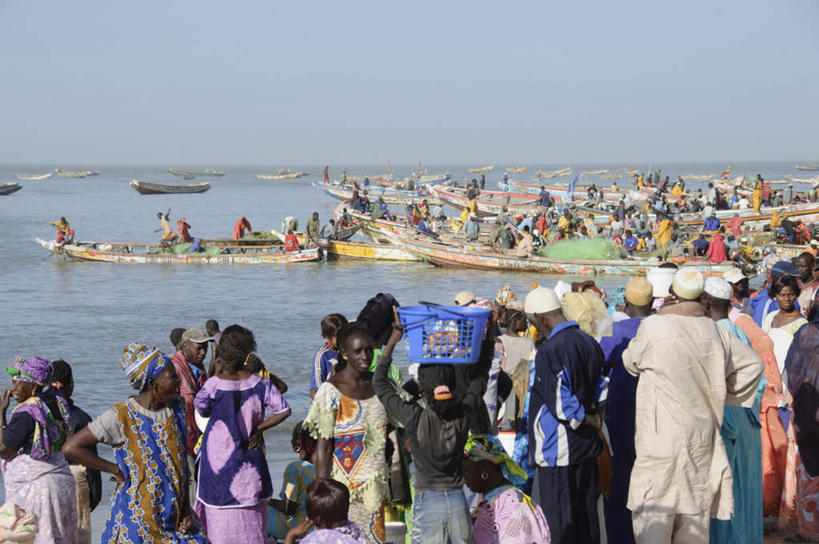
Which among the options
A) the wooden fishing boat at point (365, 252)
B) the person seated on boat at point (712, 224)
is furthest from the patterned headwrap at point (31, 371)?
the person seated on boat at point (712, 224)

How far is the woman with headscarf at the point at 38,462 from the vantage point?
4570 mm

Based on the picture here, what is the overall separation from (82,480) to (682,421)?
10.8ft

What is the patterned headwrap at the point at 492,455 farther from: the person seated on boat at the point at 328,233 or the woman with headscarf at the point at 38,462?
the person seated on boat at the point at 328,233

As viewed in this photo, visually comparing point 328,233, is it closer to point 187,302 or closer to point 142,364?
point 187,302

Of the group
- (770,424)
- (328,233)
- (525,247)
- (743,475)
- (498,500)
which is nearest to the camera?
(498,500)

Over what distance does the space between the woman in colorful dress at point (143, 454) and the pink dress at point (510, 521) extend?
1.37 metres

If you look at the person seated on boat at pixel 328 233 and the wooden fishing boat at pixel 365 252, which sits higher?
the person seated on boat at pixel 328 233

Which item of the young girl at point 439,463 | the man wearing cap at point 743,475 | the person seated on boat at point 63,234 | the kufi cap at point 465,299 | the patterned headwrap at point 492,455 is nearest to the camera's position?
the young girl at point 439,463

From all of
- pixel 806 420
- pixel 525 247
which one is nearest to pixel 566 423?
pixel 806 420

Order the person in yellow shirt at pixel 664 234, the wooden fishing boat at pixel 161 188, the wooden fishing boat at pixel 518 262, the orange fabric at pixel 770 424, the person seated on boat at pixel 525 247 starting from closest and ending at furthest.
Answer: the orange fabric at pixel 770 424 → the wooden fishing boat at pixel 518 262 → the person in yellow shirt at pixel 664 234 → the person seated on boat at pixel 525 247 → the wooden fishing boat at pixel 161 188

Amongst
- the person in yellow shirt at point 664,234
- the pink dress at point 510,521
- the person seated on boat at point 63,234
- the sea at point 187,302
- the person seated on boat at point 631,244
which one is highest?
the pink dress at point 510,521

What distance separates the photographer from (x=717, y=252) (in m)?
22.4

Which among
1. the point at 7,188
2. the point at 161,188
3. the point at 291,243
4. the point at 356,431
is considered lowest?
the point at 7,188

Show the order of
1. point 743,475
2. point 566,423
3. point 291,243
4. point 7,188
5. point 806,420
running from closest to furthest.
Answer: point 566,423
point 743,475
point 806,420
point 291,243
point 7,188
